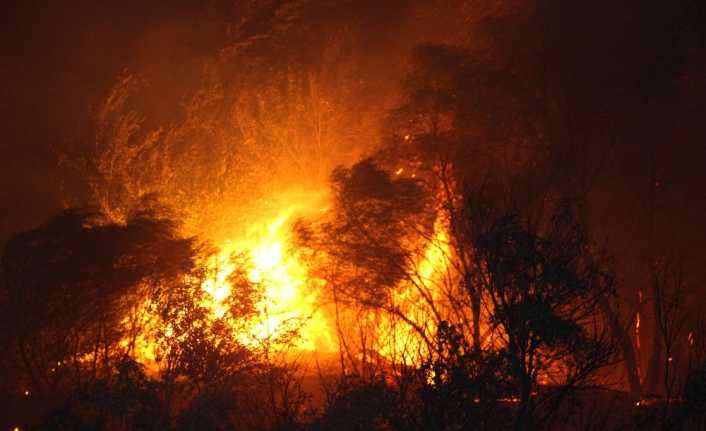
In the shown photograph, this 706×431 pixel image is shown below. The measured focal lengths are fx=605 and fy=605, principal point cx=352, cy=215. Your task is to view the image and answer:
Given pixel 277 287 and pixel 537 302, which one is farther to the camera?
pixel 277 287

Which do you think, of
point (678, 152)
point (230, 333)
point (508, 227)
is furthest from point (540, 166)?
point (230, 333)

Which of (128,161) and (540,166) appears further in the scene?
(128,161)

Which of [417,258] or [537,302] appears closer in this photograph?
[537,302]

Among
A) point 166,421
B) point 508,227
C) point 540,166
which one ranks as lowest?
point 166,421

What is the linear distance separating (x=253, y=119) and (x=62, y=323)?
54.9 feet

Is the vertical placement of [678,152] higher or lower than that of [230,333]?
higher

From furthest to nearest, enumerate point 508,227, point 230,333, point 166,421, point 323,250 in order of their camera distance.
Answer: point 323,250 → point 230,333 → point 166,421 → point 508,227

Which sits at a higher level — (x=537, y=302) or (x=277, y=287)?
(x=277, y=287)

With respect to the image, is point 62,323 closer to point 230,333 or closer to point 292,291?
point 230,333

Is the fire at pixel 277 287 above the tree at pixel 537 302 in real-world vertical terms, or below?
above

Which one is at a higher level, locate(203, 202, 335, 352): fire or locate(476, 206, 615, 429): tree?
locate(203, 202, 335, 352): fire

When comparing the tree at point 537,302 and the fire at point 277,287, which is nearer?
the tree at point 537,302

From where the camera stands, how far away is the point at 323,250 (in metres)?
16.0

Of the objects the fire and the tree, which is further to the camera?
the fire
